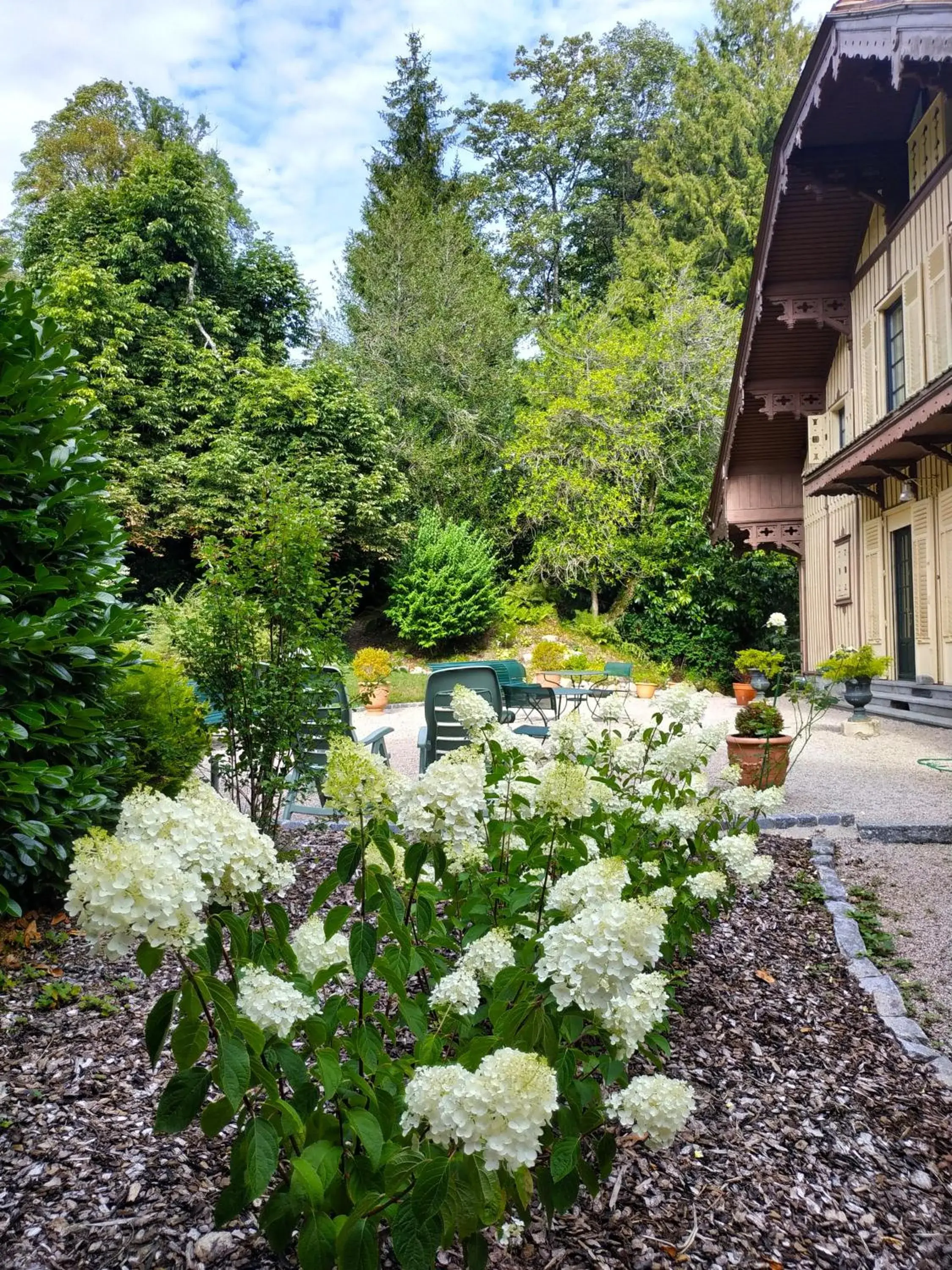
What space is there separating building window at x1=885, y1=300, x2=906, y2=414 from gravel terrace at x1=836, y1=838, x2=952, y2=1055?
7296 mm

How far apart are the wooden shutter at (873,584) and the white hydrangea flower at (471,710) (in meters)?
10.6

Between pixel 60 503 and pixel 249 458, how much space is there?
17381 mm

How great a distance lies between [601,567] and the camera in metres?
20.9

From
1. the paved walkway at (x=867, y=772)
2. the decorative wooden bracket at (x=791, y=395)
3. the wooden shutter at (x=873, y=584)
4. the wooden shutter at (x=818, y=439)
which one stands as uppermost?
the decorative wooden bracket at (x=791, y=395)

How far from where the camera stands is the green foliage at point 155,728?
3.76m

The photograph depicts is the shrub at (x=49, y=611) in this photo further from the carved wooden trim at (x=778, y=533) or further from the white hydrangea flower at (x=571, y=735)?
the carved wooden trim at (x=778, y=533)

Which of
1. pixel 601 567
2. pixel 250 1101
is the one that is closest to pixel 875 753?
pixel 250 1101

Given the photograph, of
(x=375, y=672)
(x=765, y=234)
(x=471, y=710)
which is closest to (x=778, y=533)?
(x=765, y=234)

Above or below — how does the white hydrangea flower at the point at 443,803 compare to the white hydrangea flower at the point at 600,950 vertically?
above

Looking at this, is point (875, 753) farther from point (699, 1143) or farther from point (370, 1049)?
point (370, 1049)

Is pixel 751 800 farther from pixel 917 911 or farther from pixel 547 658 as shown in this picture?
pixel 547 658

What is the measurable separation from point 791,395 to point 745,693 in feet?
15.9

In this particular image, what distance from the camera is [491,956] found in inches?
60.6

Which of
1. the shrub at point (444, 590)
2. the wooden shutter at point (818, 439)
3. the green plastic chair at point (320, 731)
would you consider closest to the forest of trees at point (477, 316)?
the shrub at point (444, 590)
